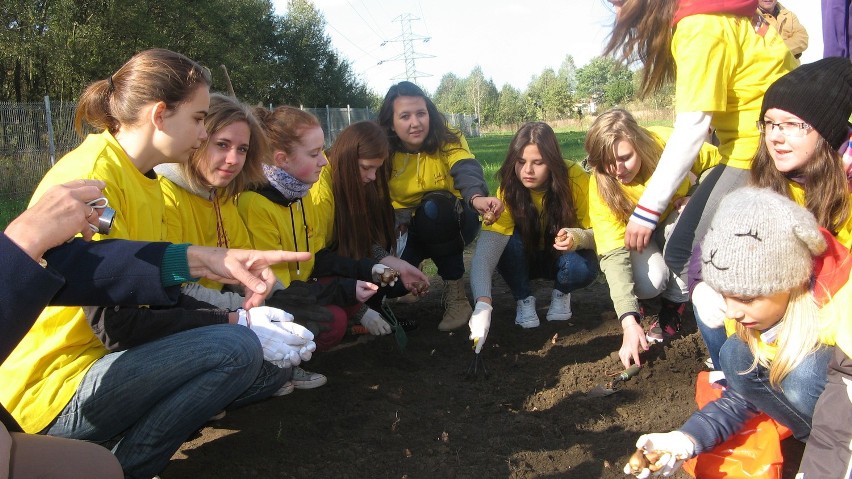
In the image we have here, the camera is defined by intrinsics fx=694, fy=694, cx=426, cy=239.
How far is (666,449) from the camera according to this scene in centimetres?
193

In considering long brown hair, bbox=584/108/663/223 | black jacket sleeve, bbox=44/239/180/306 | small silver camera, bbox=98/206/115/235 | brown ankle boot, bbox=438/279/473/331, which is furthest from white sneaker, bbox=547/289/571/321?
small silver camera, bbox=98/206/115/235

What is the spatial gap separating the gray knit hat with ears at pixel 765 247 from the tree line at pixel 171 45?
866 inches

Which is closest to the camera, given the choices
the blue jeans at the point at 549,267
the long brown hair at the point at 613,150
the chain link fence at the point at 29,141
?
the long brown hair at the point at 613,150

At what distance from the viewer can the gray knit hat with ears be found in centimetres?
187

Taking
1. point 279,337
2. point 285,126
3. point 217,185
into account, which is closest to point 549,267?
point 285,126

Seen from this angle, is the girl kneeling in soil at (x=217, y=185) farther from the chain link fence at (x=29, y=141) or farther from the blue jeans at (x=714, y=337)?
the chain link fence at (x=29, y=141)

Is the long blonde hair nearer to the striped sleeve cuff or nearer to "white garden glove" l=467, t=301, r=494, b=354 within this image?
the striped sleeve cuff

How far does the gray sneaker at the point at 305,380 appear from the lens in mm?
3109

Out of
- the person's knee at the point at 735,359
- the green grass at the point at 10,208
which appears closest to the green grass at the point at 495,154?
the person's knee at the point at 735,359

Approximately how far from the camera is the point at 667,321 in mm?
3578

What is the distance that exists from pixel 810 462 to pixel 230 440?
1.95 metres

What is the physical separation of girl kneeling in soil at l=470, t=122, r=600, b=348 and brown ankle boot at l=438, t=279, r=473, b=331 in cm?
28

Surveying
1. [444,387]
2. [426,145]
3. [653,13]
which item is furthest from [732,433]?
[426,145]

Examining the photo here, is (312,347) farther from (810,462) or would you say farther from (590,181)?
(590,181)
